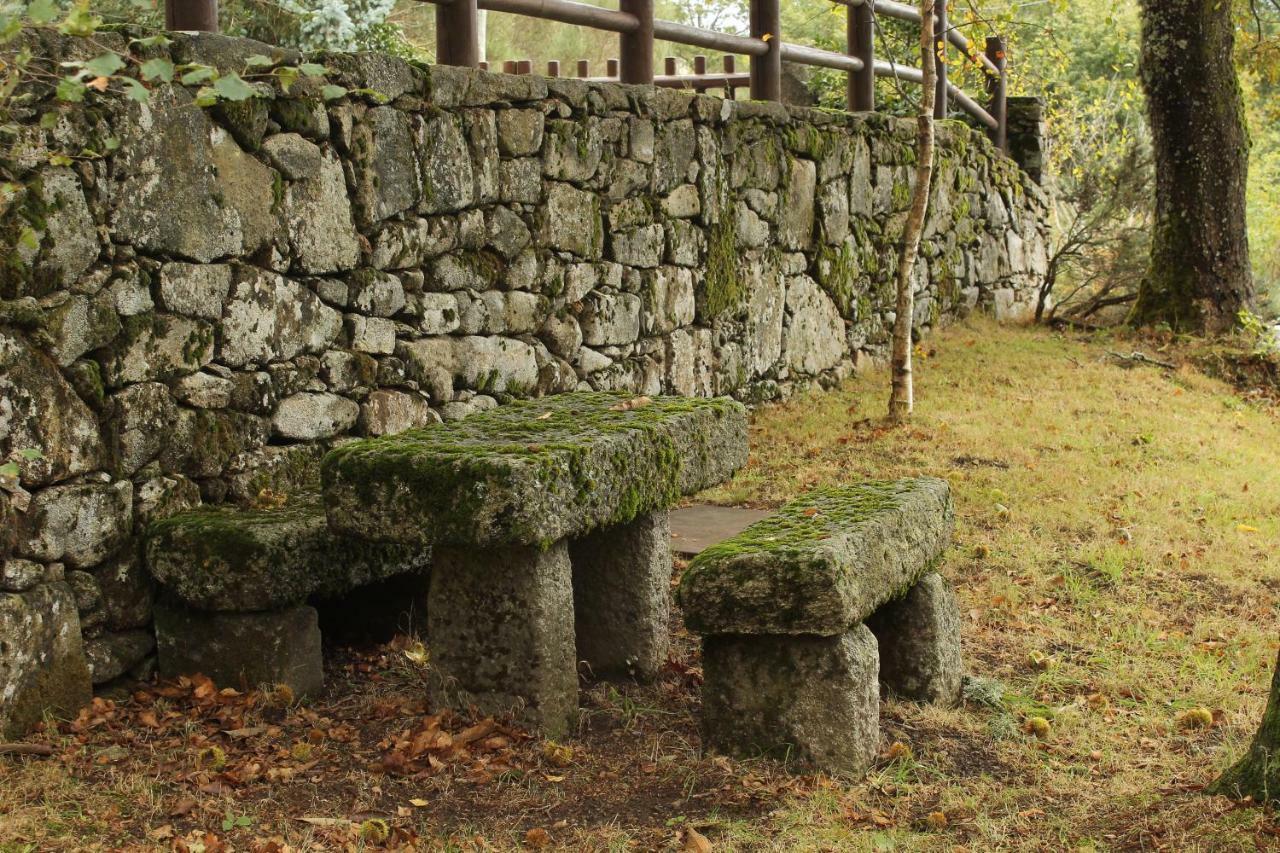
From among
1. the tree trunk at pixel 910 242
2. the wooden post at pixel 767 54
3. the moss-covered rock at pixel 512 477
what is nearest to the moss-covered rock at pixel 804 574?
the moss-covered rock at pixel 512 477

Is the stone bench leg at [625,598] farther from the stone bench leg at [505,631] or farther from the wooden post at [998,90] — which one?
the wooden post at [998,90]

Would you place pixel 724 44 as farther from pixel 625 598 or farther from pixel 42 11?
pixel 42 11

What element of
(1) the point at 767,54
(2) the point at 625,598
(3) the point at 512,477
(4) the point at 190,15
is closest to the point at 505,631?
(3) the point at 512,477

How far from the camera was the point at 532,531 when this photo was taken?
3795 mm

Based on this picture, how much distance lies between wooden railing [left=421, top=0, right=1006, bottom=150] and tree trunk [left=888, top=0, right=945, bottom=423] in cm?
78

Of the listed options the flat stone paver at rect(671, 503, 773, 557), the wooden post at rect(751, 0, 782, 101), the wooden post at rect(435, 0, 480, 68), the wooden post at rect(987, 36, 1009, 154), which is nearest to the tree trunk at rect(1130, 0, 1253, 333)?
the wooden post at rect(987, 36, 1009, 154)

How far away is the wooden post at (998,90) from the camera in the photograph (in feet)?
43.7

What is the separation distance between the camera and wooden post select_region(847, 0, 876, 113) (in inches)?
394

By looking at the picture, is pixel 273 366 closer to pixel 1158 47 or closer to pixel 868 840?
pixel 868 840

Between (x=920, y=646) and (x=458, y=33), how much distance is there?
3.40m

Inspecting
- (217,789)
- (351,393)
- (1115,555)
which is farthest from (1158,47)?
(217,789)

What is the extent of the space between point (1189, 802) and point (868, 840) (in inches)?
34.2

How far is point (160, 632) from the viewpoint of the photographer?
177 inches

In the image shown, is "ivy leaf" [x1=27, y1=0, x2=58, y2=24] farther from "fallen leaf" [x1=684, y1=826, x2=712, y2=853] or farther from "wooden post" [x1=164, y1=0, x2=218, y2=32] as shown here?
"fallen leaf" [x1=684, y1=826, x2=712, y2=853]
